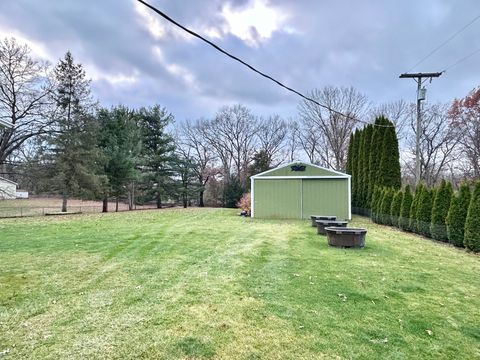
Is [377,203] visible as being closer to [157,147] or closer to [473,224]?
[473,224]

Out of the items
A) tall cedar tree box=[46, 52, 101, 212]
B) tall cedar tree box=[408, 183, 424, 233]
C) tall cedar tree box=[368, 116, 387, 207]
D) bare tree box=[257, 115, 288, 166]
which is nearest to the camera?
tall cedar tree box=[408, 183, 424, 233]

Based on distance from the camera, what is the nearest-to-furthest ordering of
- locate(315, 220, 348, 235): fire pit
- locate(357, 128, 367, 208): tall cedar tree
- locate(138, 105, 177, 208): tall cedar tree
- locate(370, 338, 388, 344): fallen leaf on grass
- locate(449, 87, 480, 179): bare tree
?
locate(370, 338, 388, 344): fallen leaf on grass
locate(315, 220, 348, 235): fire pit
locate(357, 128, 367, 208): tall cedar tree
locate(449, 87, 480, 179): bare tree
locate(138, 105, 177, 208): tall cedar tree

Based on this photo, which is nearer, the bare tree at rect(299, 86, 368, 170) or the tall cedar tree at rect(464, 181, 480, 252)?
the tall cedar tree at rect(464, 181, 480, 252)

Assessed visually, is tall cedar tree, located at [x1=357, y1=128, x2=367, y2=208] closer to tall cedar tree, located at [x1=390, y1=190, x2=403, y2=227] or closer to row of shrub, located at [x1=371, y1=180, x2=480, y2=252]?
tall cedar tree, located at [x1=390, y1=190, x2=403, y2=227]

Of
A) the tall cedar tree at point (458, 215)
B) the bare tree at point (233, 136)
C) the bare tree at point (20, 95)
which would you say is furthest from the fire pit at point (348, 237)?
the bare tree at point (233, 136)

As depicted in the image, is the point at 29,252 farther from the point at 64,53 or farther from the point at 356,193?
the point at 356,193

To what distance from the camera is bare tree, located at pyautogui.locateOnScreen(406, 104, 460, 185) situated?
27766 mm

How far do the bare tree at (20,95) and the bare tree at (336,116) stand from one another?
2123 centimetres

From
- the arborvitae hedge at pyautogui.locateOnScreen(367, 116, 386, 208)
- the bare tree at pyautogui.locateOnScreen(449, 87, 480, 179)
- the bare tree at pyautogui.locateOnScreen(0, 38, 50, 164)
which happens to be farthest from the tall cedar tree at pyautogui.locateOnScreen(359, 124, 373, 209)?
the bare tree at pyautogui.locateOnScreen(0, 38, 50, 164)

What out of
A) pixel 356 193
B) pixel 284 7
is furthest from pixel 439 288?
pixel 356 193

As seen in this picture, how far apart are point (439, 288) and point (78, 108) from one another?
1951 centimetres

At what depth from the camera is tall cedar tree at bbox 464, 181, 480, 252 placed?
7.77m

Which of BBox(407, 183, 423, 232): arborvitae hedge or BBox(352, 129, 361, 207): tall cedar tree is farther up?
BBox(352, 129, 361, 207): tall cedar tree

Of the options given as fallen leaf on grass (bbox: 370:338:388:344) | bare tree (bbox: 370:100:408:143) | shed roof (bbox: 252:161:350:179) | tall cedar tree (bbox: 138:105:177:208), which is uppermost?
bare tree (bbox: 370:100:408:143)
